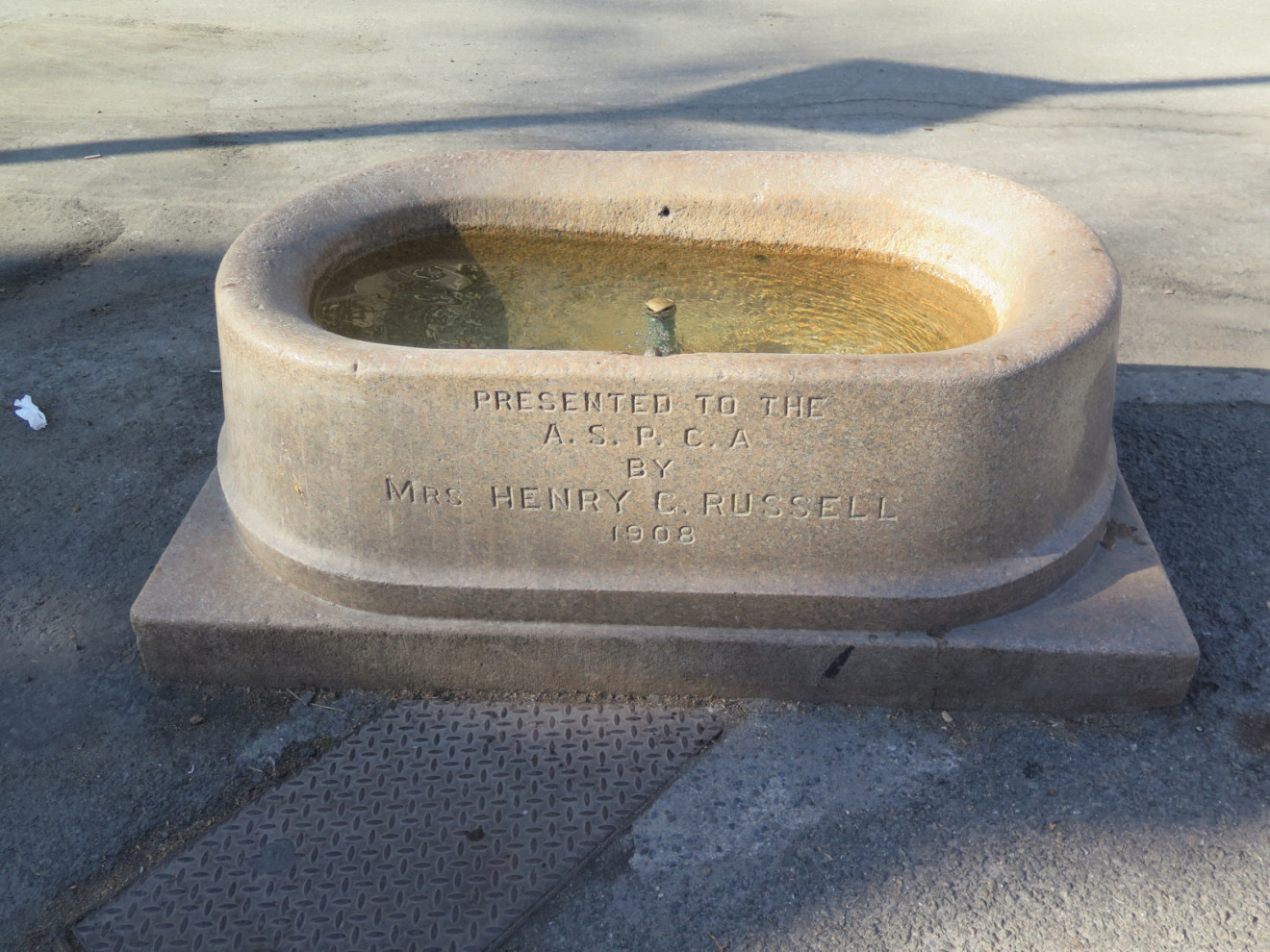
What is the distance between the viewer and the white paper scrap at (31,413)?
13.1ft

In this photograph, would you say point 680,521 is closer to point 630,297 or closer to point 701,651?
point 701,651

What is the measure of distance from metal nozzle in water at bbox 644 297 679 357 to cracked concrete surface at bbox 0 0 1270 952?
3.78ft

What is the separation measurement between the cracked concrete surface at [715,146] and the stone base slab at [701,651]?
80mm

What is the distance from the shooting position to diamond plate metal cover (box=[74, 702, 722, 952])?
2.30 meters

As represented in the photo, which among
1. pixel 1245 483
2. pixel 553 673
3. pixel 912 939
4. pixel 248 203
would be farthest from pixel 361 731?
pixel 248 203

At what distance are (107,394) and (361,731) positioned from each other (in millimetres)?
2246

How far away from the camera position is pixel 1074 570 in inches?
111

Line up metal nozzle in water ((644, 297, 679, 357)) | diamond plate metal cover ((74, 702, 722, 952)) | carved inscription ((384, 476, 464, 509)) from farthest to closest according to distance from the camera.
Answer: metal nozzle in water ((644, 297, 679, 357))
carved inscription ((384, 476, 464, 509))
diamond plate metal cover ((74, 702, 722, 952))

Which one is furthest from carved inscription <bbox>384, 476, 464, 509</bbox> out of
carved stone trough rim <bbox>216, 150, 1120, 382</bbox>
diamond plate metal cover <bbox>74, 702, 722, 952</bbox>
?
diamond plate metal cover <bbox>74, 702, 722, 952</bbox>

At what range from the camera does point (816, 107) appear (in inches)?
277

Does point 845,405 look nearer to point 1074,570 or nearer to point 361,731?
point 1074,570

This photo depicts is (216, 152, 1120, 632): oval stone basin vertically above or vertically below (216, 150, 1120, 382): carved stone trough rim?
below

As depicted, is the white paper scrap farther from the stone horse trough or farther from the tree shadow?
the tree shadow

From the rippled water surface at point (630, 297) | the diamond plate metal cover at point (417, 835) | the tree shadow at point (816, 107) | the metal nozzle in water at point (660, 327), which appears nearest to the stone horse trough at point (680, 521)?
the diamond plate metal cover at point (417, 835)
